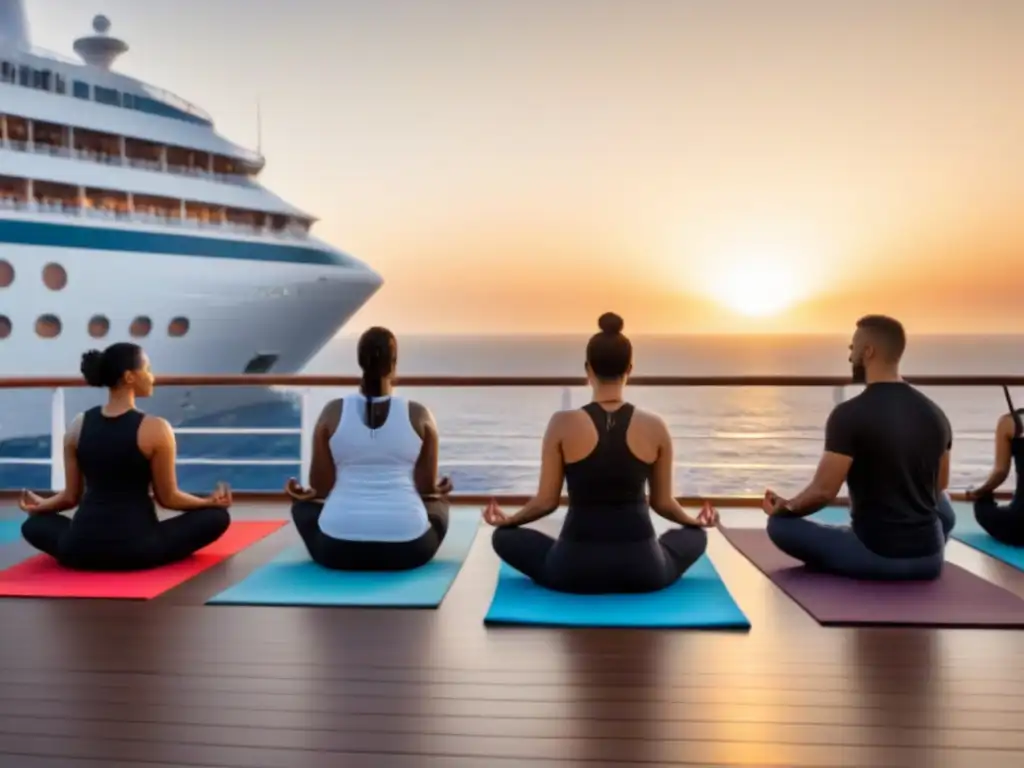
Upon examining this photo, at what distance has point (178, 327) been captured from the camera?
12.6 m

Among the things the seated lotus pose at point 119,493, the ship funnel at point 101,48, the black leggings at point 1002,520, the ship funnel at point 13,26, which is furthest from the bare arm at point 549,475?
the ship funnel at point 13,26

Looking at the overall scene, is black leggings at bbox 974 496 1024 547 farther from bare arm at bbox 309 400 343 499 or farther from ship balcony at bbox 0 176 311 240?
ship balcony at bbox 0 176 311 240

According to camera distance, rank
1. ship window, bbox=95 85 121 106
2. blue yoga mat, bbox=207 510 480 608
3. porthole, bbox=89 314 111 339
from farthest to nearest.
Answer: porthole, bbox=89 314 111 339 < ship window, bbox=95 85 121 106 < blue yoga mat, bbox=207 510 480 608

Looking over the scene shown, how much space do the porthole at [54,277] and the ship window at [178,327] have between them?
1701 mm

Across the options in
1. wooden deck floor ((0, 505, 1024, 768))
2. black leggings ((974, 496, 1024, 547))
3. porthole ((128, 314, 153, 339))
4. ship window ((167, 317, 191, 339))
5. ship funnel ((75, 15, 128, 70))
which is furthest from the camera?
ship window ((167, 317, 191, 339))

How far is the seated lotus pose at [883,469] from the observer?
2.47 m

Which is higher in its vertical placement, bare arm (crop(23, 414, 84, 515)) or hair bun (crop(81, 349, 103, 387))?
hair bun (crop(81, 349, 103, 387))

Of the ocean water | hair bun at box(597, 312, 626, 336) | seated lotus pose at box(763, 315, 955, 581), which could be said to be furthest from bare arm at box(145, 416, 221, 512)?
the ocean water

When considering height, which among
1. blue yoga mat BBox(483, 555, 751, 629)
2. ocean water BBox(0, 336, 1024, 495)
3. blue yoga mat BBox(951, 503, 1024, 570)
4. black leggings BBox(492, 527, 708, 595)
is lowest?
ocean water BBox(0, 336, 1024, 495)

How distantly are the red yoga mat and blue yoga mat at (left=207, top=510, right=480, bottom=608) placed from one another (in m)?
0.22

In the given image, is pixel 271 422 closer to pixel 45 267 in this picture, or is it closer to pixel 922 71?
pixel 45 267

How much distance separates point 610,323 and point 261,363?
12.3 metres

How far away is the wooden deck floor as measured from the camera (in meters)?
1.55

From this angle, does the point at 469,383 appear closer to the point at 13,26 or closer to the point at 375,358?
the point at 375,358
